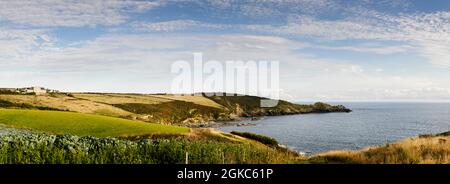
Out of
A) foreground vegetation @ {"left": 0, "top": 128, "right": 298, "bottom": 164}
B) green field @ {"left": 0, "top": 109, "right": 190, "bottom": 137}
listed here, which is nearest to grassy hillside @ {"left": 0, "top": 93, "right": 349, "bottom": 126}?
green field @ {"left": 0, "top": 109, "right": 190, "bottom": 137}

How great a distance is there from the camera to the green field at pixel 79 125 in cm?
5934

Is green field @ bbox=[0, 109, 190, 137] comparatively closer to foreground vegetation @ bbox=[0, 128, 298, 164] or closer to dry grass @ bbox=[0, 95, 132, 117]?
foreground vegetation @ bbox=[0, 128, 298, 164]

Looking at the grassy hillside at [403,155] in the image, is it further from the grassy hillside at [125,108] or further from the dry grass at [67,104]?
the dry grass at [67,104]

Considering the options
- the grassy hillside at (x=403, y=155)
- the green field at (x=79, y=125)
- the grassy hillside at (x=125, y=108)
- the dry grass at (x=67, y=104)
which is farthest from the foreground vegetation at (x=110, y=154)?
the dry grass at (x=67, y=104)

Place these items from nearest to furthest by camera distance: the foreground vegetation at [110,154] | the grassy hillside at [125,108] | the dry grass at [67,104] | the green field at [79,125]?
the foreground vegetation at [110,154], the green field at [79,125], the dry grass at [67,104], the grassy hillside at [125,108]

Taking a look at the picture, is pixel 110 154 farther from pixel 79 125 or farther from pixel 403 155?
pixel 79 125

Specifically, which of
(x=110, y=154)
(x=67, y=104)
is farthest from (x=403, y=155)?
(x=67, y=104)

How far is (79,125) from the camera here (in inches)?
2530

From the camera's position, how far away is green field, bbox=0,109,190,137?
59344 millimetres
